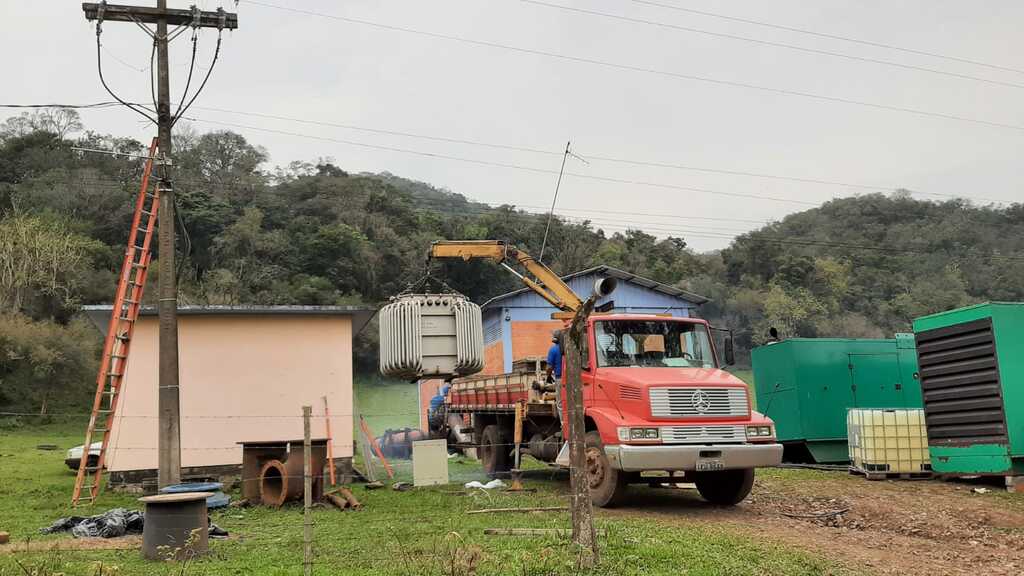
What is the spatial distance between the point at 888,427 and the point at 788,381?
2.72 m

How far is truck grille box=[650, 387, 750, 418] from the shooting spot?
410 inches

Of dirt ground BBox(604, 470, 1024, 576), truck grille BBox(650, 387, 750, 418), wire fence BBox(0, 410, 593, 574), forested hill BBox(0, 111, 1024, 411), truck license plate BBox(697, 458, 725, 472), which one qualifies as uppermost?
forested hill BBox(0, 111, 1024, 411)

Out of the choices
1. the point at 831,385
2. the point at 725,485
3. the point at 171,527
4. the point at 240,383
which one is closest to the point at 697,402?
the point at 725,485

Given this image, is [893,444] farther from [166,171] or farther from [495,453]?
Result: [166,171]

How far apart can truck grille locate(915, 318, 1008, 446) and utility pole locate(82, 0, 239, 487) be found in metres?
12.7

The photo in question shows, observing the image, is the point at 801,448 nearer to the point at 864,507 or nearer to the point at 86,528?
the point at 864,507

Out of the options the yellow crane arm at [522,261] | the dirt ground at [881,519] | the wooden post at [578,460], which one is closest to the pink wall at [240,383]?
the yellow crane arm at [522,261]

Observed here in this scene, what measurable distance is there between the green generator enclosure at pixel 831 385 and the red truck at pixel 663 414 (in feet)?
19.2

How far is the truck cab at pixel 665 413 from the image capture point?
10312mm

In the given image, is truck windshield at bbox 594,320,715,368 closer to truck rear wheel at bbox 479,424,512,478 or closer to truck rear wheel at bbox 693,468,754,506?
truck rear wheel at bbox 693,468,754,506

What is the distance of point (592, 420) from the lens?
11.2m

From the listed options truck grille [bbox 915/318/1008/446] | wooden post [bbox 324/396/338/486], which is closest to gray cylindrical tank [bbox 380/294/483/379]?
wooden post [bbox 324/396/338/486]

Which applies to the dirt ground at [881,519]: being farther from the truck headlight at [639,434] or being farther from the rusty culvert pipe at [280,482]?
the rusty culvert pipe at [280,482]

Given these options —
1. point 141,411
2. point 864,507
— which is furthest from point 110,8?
point 864,507
